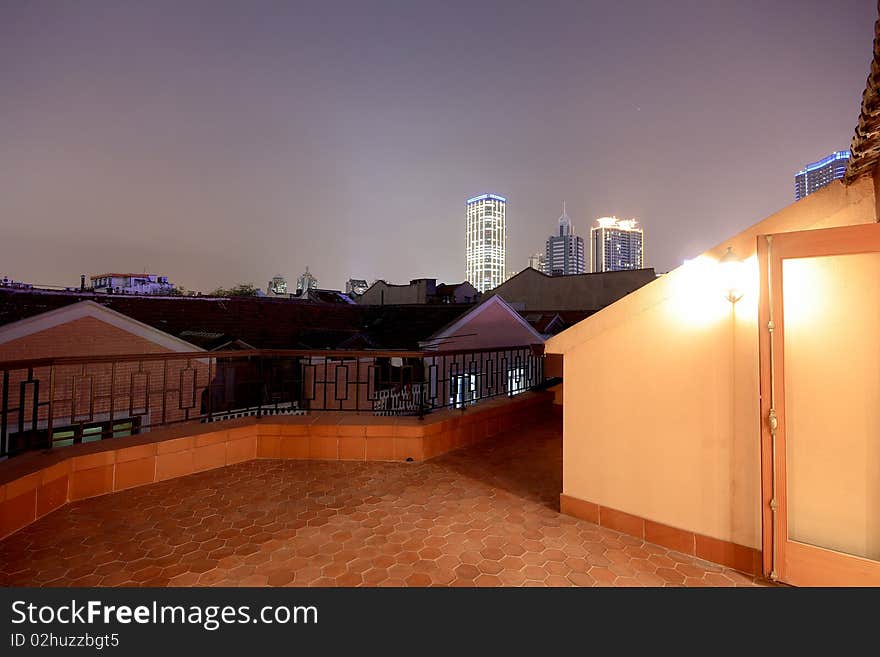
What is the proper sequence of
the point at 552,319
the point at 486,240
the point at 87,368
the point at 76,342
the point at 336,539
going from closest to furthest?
the point at 336,539 → the point at 87,368 → the point at 76,342 → the point at 552,319 → the point at 486,240

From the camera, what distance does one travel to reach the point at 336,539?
3.31 meters

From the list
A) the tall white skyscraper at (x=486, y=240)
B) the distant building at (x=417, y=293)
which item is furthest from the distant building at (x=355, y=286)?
the tall white skyscraper at (x=486, y=240)

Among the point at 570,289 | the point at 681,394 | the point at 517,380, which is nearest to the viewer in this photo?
the point at 681,394

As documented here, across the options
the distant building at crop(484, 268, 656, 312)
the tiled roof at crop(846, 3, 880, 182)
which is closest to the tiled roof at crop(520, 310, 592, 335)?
the distant building at crop(484, 268, 656, 312)

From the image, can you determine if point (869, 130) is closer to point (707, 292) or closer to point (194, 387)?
point (707, 292)

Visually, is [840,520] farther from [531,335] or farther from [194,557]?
[531,335]

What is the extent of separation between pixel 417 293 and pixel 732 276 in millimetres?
31146

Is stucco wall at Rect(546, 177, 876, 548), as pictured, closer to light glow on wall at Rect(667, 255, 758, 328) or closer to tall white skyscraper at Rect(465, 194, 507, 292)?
light glow on wall at Rect(667, 255, 758, 328)

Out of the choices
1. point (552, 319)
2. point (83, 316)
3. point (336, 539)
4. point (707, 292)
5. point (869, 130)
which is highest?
point (552, 319)

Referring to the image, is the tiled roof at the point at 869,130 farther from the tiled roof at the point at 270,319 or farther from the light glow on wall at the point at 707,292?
the tiled roof at the point at 270,319

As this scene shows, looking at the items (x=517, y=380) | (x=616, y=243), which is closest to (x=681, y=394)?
(x=517, y=380)

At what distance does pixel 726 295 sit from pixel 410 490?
134 inches

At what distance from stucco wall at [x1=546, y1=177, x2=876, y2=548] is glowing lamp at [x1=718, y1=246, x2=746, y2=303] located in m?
0.05

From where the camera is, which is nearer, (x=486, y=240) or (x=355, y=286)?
(x=355, y=286)
